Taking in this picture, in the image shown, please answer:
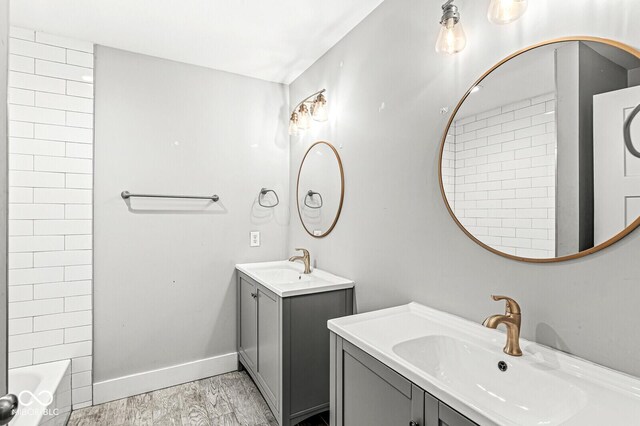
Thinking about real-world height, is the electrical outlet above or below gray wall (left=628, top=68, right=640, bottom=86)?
below

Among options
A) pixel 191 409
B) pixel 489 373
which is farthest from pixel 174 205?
pixel 489 373

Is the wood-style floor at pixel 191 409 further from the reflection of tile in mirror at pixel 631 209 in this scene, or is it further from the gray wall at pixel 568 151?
the reflection of tile in mirror at pixel 631 209

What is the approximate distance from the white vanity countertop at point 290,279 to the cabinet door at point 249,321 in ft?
0.40

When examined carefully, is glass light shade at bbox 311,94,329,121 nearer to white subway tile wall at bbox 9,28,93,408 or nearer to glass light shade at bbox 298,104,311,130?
glass light shade at bbox 298,104,311,130

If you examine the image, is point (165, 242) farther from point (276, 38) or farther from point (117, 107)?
point (276, 38)

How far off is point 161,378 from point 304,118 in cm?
220

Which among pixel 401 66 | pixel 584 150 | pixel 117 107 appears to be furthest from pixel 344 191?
pixel 117 107

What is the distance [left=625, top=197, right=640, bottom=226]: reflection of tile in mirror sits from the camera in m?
0.95

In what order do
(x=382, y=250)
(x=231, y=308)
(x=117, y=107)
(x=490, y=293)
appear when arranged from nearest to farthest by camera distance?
(x=490, y=293) → (x=382, y=250) → (x=117, y=107) → (x=231, y=308)

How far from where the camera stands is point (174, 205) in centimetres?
259

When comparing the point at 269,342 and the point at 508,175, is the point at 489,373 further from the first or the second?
the point at 269,342

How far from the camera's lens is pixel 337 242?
2.33 m

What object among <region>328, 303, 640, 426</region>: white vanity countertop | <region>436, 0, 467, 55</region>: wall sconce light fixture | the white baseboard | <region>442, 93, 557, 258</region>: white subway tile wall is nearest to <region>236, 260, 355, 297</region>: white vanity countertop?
<region>328, 303, 640, 426</region>: white vanity countertop

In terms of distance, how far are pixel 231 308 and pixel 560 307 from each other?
7.57 feet
